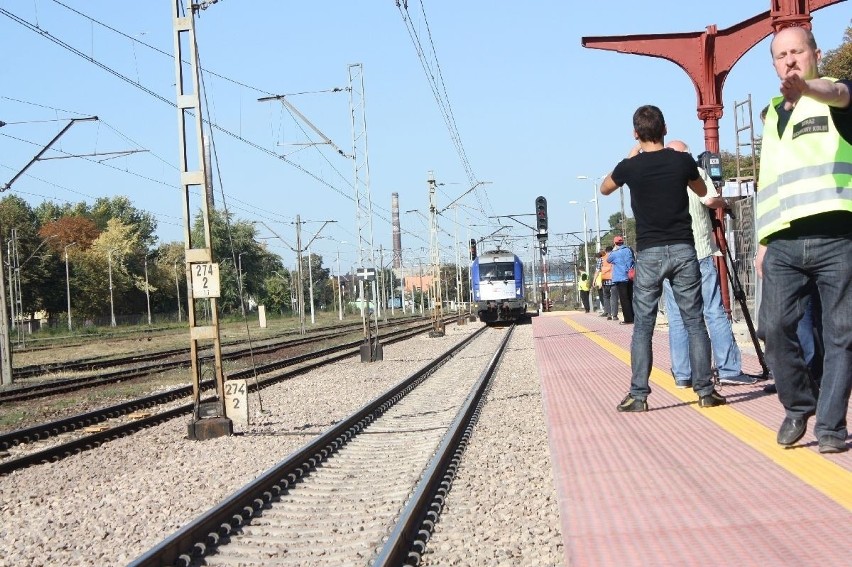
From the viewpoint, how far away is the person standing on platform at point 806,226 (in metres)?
5.34

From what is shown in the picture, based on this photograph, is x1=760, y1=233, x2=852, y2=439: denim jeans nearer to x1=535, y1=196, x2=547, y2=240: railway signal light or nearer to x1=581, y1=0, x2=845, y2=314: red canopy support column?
x1=581, y1=0, x2=845, y2=314: red canopy support column

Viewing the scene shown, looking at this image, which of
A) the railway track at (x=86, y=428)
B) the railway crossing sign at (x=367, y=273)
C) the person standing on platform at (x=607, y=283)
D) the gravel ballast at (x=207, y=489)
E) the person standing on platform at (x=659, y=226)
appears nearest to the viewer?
the gravel ballast at (x=207, y=489)

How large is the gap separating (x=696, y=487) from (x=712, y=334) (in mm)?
4347

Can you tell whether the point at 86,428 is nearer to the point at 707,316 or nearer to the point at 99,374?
the point at 707,316

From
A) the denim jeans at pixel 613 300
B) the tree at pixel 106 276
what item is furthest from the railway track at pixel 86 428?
the tree at pixel 106 276

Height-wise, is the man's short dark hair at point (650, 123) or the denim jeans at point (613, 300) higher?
the man's short dark hair at point (650, 123)

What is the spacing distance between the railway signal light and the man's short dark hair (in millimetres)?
36037

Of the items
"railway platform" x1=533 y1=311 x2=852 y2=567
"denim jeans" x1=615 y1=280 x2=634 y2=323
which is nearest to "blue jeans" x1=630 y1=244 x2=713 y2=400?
"railway platform" x1=533 y1=311 x2=852 y2=567

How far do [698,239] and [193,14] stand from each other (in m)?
5.64

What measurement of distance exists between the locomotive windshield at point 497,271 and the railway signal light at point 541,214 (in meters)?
4.08

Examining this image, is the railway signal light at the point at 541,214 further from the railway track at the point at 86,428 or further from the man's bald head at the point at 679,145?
the man's bald head at the point at 679,145

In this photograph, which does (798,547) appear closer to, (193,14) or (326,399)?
(193,14)

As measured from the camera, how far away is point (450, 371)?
20641 mm

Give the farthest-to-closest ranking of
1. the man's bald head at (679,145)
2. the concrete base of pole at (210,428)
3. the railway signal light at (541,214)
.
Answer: the railway signal light at (541,214)
the concrete base of pole at (210,428)
the man's bald head at (679,145)
